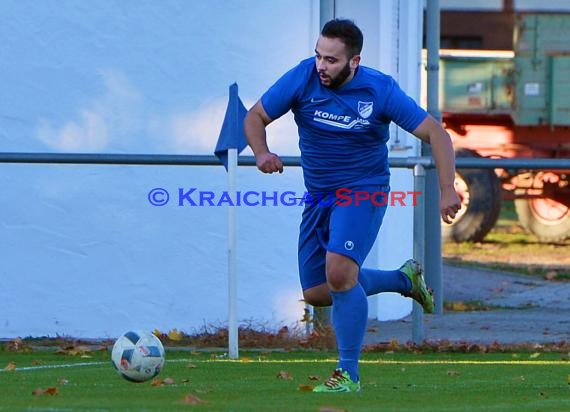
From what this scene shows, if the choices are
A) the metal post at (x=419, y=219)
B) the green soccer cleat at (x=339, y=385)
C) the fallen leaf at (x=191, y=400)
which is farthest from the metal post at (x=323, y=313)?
the fallen leaf at (x=191, y=400)

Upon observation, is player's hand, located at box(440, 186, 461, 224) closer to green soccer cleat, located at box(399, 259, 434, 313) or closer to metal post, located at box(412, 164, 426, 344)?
green soccer cleat, located at box(399, 259, 434, 313)

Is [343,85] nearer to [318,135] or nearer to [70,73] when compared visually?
[318,135]

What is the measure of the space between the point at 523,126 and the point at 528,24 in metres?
1.55

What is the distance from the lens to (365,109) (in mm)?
8234

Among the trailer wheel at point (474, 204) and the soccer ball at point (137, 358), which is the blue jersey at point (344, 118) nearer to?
the soccer ball at point (137, 358)

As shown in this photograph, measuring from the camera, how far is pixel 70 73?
1273 cm

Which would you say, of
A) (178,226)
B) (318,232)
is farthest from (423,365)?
(178,226)

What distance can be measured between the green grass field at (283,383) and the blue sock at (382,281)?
550 mm

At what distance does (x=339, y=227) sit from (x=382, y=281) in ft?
3.25

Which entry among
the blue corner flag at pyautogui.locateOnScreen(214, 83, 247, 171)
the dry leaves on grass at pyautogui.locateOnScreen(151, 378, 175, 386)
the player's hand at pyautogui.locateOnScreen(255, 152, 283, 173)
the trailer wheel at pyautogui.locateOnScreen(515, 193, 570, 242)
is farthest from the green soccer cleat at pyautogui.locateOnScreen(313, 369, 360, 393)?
the trailer wheel at pyautogui.locateOnScreen(515, 193, 570, 242)

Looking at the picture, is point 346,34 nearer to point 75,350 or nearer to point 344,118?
point 344,118

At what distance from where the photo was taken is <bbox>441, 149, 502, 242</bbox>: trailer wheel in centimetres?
2294

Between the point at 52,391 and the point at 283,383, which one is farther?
the point at 283,383

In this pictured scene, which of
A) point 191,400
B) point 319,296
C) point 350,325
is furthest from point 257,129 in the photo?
point 191,400
